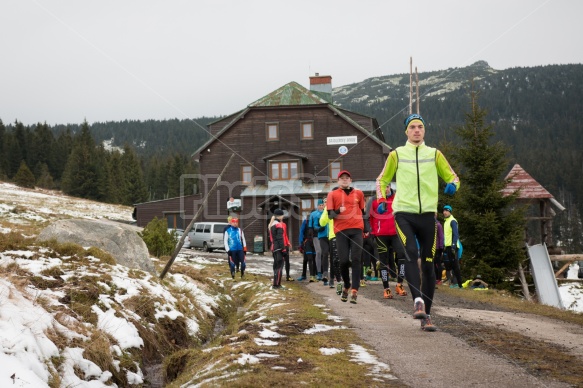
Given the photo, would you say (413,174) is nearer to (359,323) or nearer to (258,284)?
(359,323)

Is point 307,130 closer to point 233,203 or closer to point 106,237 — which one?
point 233,203

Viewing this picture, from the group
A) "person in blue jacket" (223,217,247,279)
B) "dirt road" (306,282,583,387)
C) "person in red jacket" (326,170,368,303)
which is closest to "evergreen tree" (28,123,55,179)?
"person in blue jacket" (223,217,247,279)

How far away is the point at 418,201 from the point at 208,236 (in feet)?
105

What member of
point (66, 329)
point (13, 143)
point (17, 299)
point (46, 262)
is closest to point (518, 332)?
point (66, 329)

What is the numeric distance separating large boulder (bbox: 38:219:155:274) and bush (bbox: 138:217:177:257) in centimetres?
776

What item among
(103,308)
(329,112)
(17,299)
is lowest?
(103,308)

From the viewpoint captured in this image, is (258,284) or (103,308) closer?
(103,308)

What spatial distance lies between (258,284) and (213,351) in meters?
9.78

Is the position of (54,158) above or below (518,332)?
above

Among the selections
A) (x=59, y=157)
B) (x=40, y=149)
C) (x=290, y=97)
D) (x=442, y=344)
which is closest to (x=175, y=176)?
(x=59, y=157)

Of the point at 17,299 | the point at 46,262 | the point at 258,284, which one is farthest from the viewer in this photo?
the point at 258,284

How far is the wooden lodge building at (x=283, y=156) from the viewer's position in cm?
4334

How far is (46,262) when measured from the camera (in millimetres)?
8625

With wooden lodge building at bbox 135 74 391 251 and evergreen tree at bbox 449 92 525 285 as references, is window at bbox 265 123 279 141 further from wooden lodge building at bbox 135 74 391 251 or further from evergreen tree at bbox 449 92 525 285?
evergreen tree at bbox 449 92 525 285
